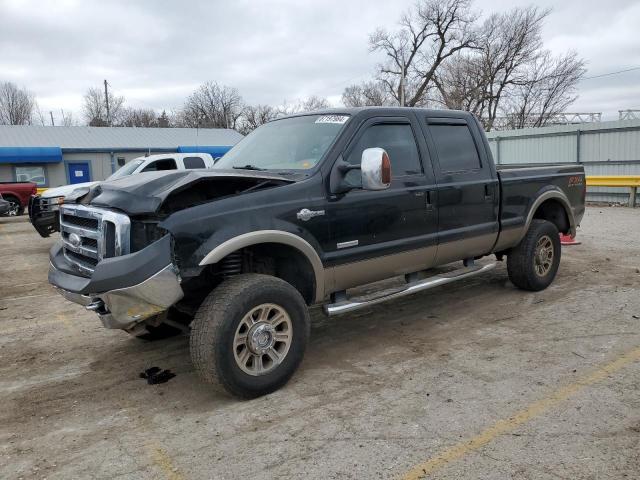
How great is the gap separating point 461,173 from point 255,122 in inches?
2332

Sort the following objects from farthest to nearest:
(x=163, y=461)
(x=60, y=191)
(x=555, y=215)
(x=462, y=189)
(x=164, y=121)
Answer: (x=164, y=121) < (x=60, y=191) < (x=555, y=215) < (x=462, y=189) < (x=163, y=461)

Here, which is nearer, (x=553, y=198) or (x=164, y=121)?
(x=553, y=198)

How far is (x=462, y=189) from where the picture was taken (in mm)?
5148

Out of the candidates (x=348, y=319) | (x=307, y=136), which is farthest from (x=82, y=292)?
(x=348, y=319)

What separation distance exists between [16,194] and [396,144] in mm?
19816

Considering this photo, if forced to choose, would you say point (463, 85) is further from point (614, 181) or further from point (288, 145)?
point (288, 145)

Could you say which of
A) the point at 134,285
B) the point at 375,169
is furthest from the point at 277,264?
the point at 134,285

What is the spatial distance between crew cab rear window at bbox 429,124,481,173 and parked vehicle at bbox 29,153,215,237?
5289 millimetres

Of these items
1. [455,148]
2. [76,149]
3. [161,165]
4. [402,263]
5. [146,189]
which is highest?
[76,149]

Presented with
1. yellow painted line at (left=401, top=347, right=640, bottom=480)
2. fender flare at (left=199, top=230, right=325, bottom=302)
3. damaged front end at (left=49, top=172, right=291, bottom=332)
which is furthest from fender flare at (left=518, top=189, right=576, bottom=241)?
damaged front end at (left=49, top=172, right=291, bottom=332)

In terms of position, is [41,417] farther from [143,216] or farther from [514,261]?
[514,261]

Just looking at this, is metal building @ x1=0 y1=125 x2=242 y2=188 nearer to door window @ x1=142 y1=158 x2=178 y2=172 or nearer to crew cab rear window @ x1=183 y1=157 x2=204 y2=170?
crew cab rear window @ x1=183 y1=157 x2=204 y2=170

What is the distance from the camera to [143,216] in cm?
353

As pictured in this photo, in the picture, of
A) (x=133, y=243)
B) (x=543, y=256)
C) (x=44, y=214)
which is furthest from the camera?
(x=44, y=214)
